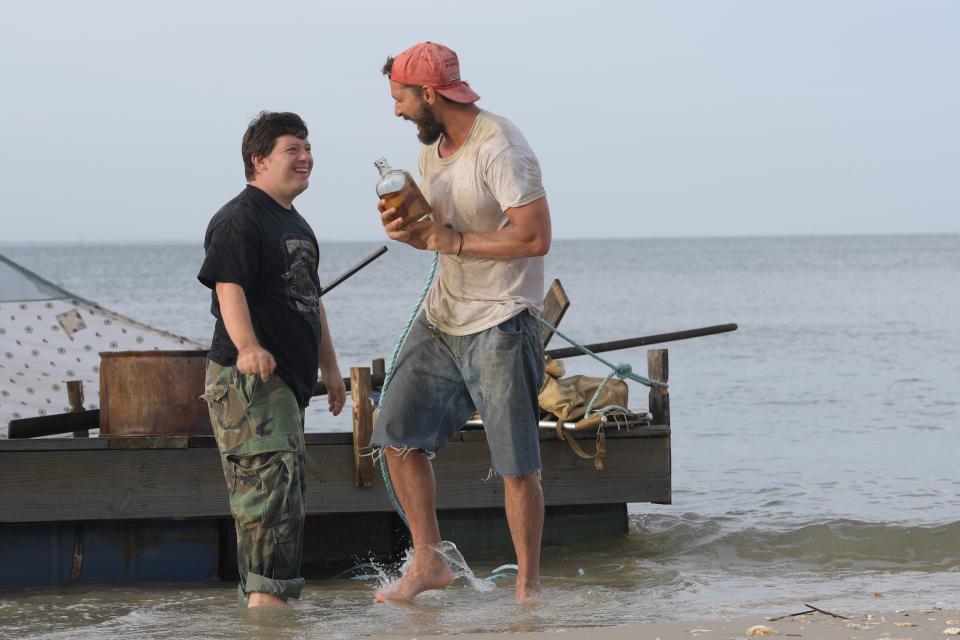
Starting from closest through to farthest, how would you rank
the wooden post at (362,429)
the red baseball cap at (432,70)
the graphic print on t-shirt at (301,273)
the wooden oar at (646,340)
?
the graphic print on t-shirt at (301,273) < the red baseball cap at (432,70) < the wooden post at (362,429) < the wooden oar at (646,340)

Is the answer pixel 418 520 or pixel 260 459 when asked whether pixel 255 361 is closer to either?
pixel 260 459

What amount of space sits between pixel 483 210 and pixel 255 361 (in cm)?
111

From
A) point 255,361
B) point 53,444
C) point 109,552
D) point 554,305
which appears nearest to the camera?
point 255,361

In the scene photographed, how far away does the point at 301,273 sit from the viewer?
4.77m

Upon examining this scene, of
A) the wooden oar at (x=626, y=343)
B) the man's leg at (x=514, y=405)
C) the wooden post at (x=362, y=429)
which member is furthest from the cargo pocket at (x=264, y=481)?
the wooden oar at (x=626, y=343)

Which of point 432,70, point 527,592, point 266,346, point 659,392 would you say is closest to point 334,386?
point 266,346

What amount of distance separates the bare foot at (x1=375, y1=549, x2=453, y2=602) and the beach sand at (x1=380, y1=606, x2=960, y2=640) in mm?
821

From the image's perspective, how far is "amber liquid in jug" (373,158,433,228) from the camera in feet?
15.6

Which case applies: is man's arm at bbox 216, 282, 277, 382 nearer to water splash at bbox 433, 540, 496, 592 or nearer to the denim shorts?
the denim shorts

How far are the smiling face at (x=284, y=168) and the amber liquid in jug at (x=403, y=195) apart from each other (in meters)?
0.30

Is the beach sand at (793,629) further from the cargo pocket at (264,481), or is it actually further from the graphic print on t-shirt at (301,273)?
the graphic print on t-shirt at (301,273)

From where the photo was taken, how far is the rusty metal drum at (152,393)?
5887 mm

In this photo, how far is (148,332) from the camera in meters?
9.30

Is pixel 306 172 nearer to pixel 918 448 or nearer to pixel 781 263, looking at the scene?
pixel 918 448
